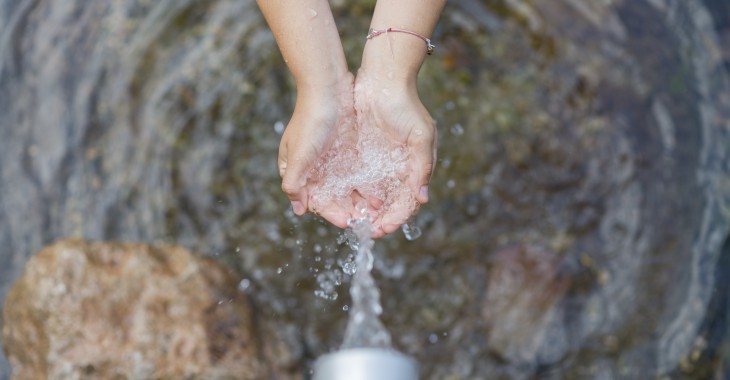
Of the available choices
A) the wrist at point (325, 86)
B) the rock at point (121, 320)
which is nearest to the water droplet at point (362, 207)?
the wrist at point (325, 86)

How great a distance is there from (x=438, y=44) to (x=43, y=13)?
1827 millimetres

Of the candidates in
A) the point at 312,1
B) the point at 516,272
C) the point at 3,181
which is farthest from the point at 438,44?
the point at 3,181

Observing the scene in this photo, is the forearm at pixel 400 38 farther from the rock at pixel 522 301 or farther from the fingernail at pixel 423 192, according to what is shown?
the rock at pixel 522 301

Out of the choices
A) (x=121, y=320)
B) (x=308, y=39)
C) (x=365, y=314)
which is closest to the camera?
(x=308, y=39)

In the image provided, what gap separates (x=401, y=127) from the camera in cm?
211

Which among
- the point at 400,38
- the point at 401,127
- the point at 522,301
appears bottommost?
the point at 522,301

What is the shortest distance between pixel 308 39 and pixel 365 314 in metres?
1.45

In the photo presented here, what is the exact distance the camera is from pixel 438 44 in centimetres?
334

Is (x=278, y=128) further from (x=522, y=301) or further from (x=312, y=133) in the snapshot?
(x=522, y=301)

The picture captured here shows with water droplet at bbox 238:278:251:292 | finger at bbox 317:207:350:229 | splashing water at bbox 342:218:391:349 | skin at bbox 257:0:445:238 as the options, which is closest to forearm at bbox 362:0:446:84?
skin at bbox 257:0:445:238

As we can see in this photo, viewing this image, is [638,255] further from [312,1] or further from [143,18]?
[143,18]

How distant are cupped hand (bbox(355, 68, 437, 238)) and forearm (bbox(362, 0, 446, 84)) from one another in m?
0.03

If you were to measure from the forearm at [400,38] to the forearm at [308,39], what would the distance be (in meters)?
0.13

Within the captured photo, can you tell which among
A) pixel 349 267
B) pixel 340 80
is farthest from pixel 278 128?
pixel 340 80
